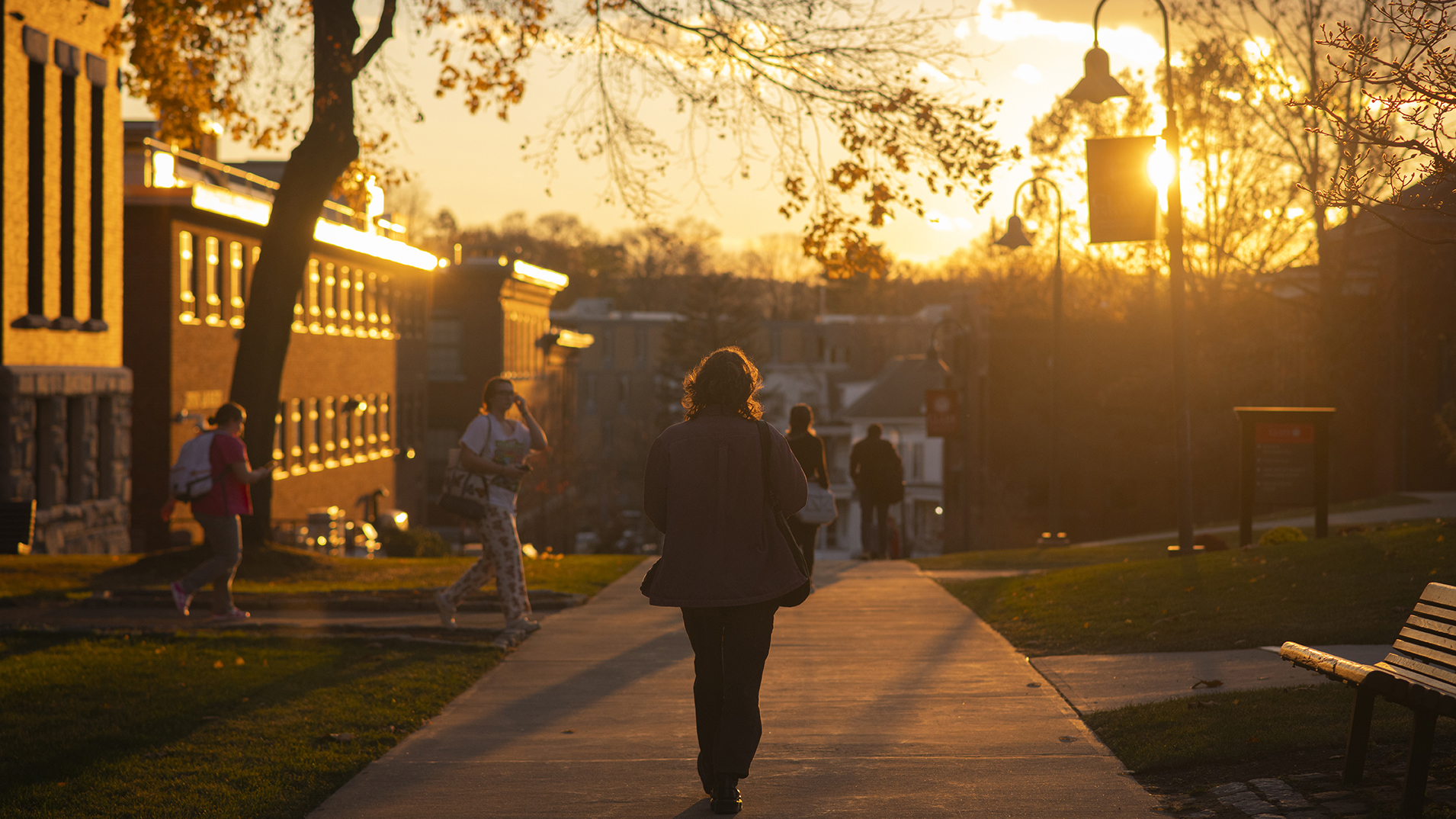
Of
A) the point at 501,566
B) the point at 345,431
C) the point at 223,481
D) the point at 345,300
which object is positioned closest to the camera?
the point at 501,566

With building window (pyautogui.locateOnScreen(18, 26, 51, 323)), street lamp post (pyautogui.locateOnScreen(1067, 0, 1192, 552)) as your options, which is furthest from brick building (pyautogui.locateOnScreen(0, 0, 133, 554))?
street lamp post (pyautogui.locateOnScreen(1067, 0, 1192, 552))

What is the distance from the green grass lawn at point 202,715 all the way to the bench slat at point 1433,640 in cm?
466

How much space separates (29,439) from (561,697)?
17945mm

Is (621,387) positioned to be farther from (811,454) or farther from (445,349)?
(811,454)

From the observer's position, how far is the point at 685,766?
6461 millimetres

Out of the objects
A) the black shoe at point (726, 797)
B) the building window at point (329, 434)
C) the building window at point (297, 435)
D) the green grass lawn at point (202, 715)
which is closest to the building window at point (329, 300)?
the building window at point (329, 434)

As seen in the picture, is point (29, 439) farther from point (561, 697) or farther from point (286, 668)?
point (561, 697)

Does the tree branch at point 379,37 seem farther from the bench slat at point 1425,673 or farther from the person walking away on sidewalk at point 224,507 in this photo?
the bench slat at point 1425,673

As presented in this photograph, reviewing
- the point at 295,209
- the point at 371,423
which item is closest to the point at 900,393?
the point at 371,423

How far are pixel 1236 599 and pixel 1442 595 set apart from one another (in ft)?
16.9

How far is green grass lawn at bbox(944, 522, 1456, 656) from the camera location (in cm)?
944

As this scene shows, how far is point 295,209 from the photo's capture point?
16.2 m

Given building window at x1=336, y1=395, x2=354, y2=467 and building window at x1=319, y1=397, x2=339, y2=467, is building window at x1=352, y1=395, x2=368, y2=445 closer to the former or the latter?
building window at x1=336, y1=395, x2=354, y2=467

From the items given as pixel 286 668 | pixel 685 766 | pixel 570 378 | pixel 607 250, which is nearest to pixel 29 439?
pixel 286 668
